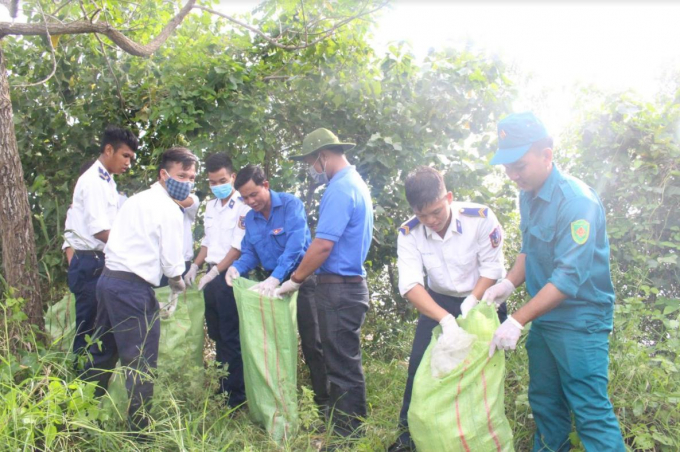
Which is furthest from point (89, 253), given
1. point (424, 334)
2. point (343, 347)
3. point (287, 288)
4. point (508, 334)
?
point (508, 334)

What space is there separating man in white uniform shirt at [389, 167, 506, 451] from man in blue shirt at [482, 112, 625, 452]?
0.22 metres

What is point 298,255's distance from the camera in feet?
11.4

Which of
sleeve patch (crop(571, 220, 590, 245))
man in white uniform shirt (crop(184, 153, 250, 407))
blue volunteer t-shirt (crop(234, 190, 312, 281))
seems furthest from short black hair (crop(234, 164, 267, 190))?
sleeve patch (crop(571, 220, 590, 245))

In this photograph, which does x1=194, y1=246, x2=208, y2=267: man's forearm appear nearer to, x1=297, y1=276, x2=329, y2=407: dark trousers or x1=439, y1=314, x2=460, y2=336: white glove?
x1=297, y1=276, x2=329, y2=407: dark trousers

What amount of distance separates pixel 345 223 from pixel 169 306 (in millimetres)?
1279

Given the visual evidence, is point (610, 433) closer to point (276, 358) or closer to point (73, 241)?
point (276, 358)

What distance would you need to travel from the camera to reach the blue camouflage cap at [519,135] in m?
2.45

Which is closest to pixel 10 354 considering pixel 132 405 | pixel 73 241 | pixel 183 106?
pixel 132 405

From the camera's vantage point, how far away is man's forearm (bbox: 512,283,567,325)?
228 cm

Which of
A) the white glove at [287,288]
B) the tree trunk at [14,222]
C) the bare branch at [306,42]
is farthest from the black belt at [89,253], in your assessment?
the bare branch at [306,42]

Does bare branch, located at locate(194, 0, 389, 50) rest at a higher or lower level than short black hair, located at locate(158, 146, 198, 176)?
higher

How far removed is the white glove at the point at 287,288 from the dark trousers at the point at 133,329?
70 centimetres

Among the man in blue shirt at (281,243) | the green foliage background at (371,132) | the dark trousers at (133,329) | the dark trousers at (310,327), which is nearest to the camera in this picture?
the dark trousers at (133,329)

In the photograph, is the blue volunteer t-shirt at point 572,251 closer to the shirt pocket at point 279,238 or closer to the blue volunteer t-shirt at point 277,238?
the blue volunteer t-shirt at point 277,238
